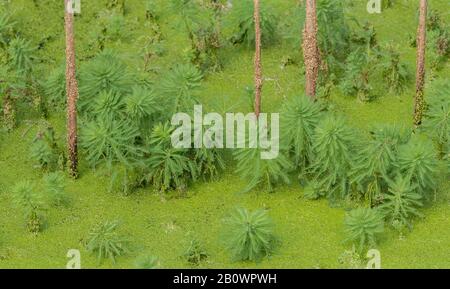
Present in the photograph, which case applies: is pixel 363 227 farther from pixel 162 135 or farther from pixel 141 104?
pixel 141 104

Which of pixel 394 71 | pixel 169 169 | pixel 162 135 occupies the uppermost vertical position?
pixel 394 71

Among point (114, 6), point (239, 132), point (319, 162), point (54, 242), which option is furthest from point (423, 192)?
point (114, 6)

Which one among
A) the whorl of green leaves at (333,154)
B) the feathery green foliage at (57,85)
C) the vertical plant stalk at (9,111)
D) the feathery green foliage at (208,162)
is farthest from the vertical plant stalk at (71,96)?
the whorl of green leaves at (333,154)

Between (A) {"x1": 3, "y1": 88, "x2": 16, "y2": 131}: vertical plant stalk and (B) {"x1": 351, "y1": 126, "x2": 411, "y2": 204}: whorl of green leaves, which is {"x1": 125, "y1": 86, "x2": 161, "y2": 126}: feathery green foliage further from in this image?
(B) {"x1": 351, "y1": 126, "x2": 411, "y2": 204}: whorl of green leaves

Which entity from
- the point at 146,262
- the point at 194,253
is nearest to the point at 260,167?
the point at 194,253

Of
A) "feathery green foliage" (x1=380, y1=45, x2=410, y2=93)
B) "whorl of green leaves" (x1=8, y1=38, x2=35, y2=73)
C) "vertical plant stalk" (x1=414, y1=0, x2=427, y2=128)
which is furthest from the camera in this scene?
"feathery green foliage" (x1=380, y1=45, x2=410, y2=93)

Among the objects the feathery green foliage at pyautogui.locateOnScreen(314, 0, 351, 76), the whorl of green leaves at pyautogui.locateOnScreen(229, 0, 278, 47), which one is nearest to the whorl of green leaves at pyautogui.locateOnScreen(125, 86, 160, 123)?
the whorl of green leaves at pyautogui.locateOnScreen(229, 0, 278, 47)
